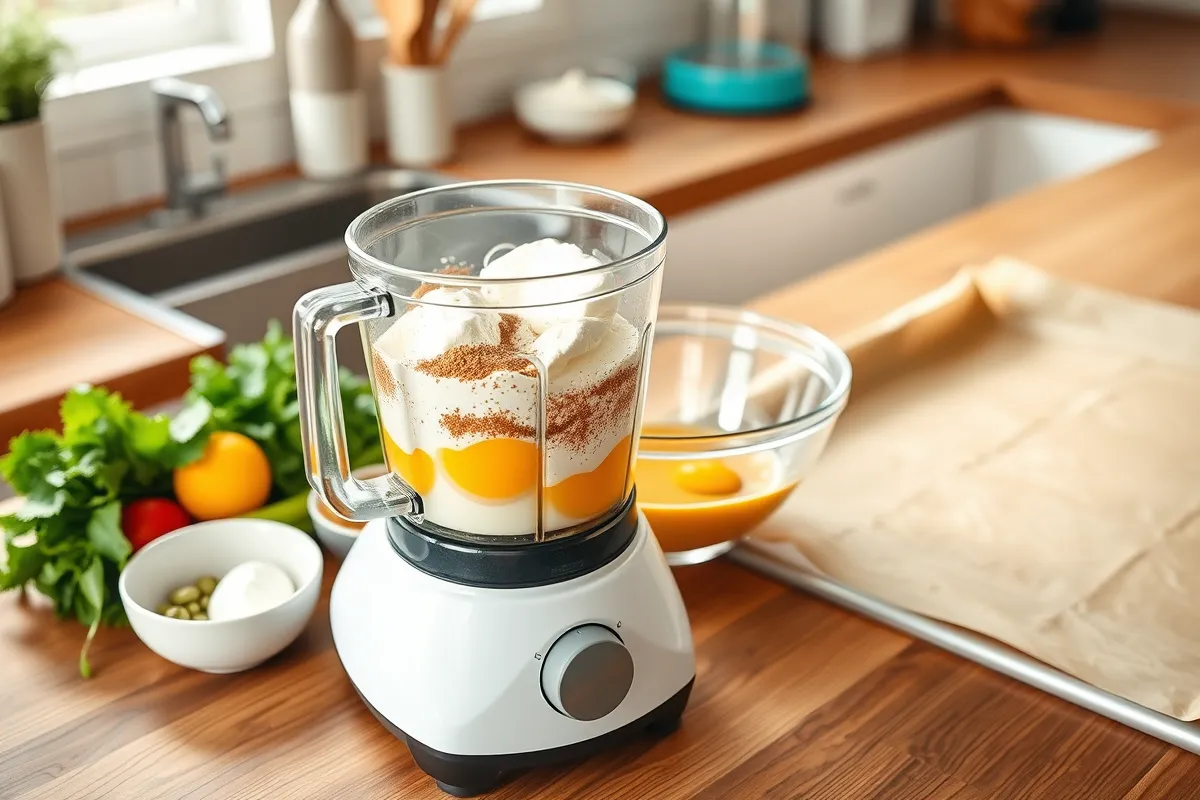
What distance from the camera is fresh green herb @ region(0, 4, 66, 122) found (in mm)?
1553

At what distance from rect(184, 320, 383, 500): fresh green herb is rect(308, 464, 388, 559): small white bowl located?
0.07 ft

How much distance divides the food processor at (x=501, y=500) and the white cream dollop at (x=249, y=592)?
9 cm

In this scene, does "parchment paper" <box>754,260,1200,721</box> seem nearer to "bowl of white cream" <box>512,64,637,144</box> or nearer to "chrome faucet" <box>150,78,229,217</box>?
"bowl of white cream" <box>512,64,637,144</box>

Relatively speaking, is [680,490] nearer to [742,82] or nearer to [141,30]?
[141,30]

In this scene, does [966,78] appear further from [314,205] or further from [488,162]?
[314,205]

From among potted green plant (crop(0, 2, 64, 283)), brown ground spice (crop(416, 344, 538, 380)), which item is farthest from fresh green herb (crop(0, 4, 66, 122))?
brown ground spice (crop(416, 344, 538, 380))

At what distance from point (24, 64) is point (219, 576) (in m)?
0.95

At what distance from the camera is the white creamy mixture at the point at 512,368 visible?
70 cm

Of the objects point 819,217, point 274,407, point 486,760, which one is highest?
point 274,407

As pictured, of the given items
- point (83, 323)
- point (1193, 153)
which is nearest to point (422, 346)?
point (83, 323)

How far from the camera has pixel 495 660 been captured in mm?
731

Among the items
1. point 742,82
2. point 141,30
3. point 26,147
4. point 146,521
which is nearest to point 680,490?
point 146,521

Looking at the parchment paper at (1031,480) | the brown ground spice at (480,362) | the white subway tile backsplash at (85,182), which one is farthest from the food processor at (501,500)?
the white subway tile backsplash at (85,182)

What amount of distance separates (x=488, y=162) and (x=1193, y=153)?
1167 millimetres
